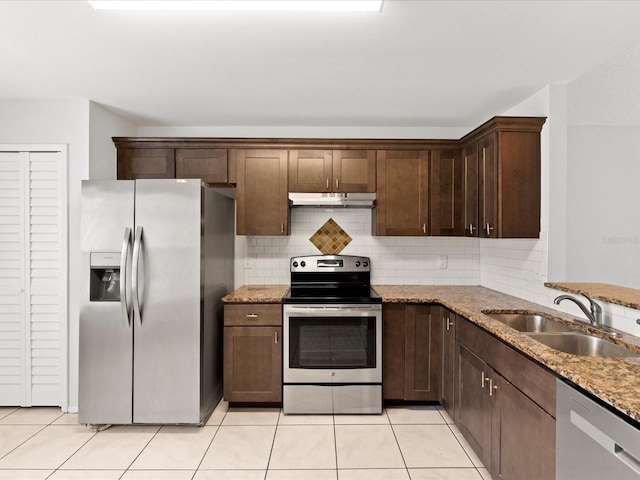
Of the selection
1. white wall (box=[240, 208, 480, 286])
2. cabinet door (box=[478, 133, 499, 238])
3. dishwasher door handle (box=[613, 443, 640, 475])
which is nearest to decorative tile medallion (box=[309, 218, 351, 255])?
white wall (box=[240, 208, 480, 286])

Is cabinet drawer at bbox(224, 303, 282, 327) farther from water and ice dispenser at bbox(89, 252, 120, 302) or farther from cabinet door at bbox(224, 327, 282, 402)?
water and ice dispenser at bbox(89, 252, 120, 302)

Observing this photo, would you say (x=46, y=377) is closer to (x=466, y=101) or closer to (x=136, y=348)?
(x=136, y=348)

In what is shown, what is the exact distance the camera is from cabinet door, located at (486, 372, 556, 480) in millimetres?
1677

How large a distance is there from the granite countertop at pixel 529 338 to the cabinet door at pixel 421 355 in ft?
0.44

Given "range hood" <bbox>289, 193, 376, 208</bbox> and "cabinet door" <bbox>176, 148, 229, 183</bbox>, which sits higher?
"cabinet door" <bbox>176, 148, 229, 183</bbox>

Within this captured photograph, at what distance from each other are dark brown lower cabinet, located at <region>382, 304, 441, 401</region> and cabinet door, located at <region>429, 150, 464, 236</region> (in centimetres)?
80

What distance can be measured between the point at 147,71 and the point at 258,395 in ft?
8.12

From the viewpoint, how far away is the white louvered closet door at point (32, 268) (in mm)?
3195

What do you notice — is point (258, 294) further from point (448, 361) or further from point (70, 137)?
point (70, 137)

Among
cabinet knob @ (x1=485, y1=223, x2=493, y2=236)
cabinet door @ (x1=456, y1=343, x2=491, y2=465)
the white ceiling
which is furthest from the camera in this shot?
cabinet knob @ (x1=485, y1=223, x2=493, y2=236)

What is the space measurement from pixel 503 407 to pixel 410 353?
3.95 ft

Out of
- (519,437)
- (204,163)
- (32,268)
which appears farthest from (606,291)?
(32,268)

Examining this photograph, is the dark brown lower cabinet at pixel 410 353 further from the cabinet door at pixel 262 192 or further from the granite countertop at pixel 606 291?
the cabinet door at pixel 262 192

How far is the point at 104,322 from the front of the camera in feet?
9.58
